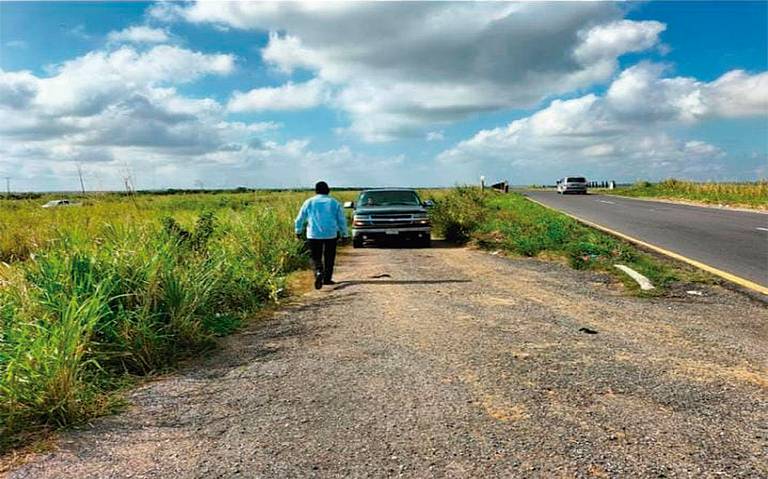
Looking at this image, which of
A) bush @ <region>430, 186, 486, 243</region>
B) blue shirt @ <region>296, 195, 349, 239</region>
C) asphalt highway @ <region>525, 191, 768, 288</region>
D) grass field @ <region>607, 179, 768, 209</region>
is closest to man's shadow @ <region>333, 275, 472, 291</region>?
blue shirt @ <region>296, 195, 349, 239</region>

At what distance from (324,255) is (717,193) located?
1441 inches

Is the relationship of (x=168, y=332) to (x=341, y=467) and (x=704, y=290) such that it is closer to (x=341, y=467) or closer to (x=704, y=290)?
(x=341, y=467)

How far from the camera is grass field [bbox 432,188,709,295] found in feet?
29.0

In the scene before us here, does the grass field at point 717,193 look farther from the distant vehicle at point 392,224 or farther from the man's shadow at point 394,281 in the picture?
the man's shadow at point 394,281

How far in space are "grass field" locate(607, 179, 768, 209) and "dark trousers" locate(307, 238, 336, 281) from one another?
79.1 ft

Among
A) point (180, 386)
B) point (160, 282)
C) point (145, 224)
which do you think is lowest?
point (180, 386)

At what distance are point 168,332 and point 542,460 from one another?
3.58 m

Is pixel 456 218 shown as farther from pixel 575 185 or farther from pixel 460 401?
pixel 575 185

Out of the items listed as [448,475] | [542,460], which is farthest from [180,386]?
[542,460]

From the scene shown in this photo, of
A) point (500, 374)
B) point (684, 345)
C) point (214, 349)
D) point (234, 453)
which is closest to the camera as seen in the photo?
point (234, 453)

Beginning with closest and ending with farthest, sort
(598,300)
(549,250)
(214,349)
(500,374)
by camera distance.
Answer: (500,374) → (214,349) → (598,300) → (549,250)

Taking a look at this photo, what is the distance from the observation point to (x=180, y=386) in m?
4.30

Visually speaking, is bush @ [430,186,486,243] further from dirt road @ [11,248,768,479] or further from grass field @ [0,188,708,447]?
dirt road @ [11,248,768,479]

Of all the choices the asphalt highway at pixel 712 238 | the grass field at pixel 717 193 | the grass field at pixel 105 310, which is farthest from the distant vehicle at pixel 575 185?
the grass field at pixel 105 310
